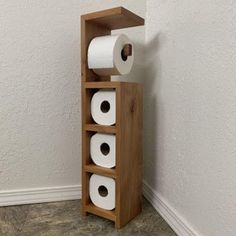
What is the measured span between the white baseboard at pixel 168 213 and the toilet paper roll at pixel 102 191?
0.68 feet

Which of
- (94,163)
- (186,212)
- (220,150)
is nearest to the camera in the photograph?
(220,150)

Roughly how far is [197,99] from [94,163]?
0.45 m

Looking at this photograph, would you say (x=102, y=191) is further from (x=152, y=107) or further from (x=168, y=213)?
(x=152, y=107)

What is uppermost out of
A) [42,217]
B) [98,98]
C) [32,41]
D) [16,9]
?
[16,9]

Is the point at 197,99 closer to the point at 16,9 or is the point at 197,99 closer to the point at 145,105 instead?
the point at 145,105

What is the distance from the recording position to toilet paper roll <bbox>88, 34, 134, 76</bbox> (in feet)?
2.84

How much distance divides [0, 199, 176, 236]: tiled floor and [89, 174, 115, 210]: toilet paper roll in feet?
0.22

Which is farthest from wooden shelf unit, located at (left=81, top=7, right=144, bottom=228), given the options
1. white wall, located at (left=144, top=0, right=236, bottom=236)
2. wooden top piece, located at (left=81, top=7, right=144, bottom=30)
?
white wall, located at (left=144, top=0, right=236, bottom=236)

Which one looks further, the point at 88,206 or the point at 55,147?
the point at 55,147

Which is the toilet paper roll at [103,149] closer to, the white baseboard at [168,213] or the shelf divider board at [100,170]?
the shelf divider board at [100,170]

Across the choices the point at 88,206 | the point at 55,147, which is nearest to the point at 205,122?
the point at 88,206

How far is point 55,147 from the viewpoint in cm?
113

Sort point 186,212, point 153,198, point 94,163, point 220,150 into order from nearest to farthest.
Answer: point 220,150 < point 186,212 < point 94,163 < point 153,198

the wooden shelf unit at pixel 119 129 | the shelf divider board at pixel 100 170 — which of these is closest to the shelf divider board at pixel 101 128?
the wooden shelf unit at pixel 119 129
